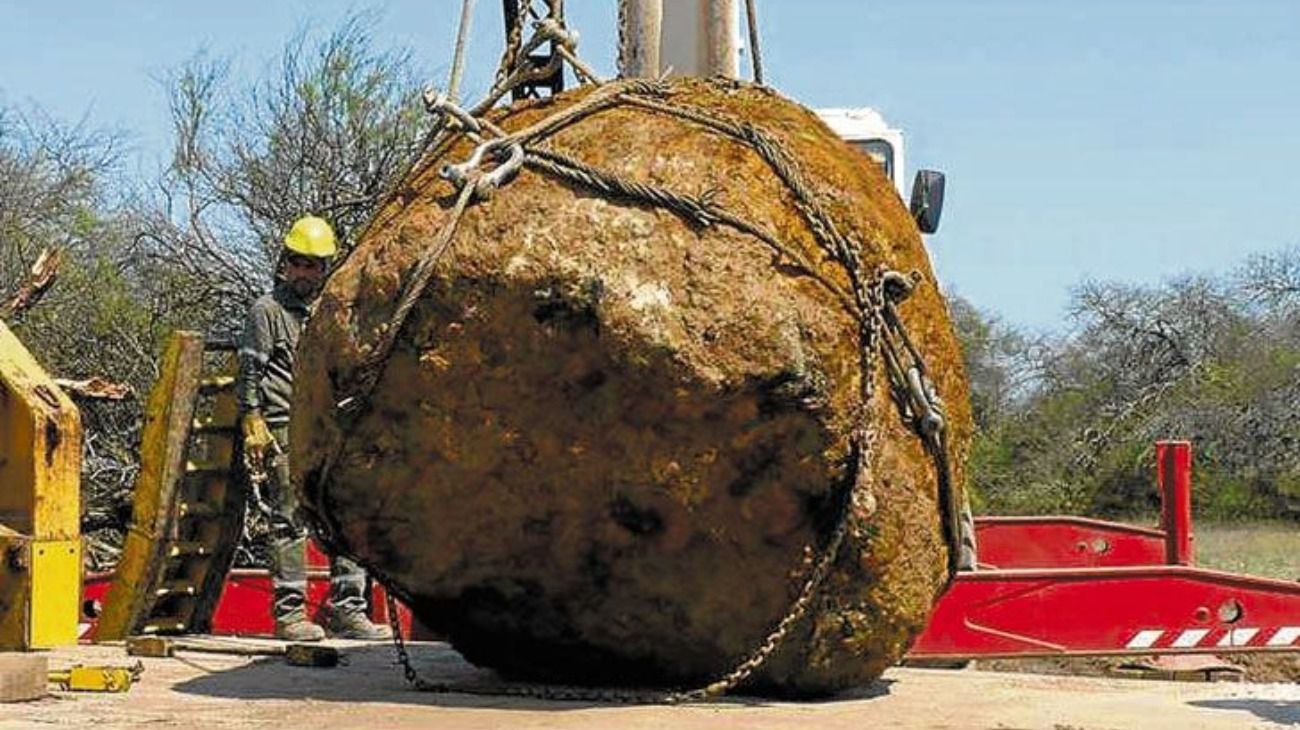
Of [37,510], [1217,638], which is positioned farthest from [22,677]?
[1217,638]

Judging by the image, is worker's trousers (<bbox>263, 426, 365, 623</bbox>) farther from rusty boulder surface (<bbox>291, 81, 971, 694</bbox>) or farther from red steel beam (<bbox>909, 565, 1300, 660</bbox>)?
rusty boulder surface (<bbox>291, 81, 971, 694</bbox>)

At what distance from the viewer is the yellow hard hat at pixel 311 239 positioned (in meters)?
8.55

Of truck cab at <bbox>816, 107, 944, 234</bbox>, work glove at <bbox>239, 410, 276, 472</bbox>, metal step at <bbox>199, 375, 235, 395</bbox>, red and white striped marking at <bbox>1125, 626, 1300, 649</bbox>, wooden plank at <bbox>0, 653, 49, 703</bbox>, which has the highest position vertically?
truck cab at <bbox>816, 107, 944, 234</bbox>

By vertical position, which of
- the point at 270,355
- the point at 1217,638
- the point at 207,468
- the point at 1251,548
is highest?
the point at 270,355

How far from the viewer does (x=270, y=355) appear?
8.59m

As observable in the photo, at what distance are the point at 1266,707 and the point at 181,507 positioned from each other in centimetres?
465

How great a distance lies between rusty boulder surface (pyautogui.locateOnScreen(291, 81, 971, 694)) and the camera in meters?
5.56

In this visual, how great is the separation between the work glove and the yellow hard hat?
659 millimetres

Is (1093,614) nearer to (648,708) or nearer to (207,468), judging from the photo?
(207,468)

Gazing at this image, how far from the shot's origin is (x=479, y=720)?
546cm

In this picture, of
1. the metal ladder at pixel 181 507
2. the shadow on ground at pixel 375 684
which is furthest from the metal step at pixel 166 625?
the shadow on ground at pixel 375 684

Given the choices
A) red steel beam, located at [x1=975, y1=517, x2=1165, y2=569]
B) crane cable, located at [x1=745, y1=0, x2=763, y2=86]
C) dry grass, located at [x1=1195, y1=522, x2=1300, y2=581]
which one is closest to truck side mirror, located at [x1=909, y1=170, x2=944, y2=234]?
crane cable, located at [x1=745, y1=0, x2=763, y2=86]

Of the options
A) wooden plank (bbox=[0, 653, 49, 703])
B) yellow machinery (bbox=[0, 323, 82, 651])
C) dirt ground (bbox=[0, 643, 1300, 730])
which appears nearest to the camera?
dirt ground (bbox=[0, 643, 1300, 730])

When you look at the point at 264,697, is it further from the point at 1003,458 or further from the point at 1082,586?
the point at 1003,458
